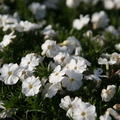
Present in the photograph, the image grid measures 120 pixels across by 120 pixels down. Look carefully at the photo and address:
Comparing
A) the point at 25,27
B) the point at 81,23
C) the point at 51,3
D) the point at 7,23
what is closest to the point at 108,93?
the point at 25,27

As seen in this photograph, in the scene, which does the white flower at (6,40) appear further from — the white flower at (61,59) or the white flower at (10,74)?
the white flower at (61,59)

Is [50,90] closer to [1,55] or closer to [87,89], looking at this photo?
[87,89]

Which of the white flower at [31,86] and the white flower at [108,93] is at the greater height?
the white flower at [31,86]

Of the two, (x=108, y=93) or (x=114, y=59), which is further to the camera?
(x=114, y=59)

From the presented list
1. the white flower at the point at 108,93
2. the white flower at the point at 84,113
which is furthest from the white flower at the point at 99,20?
the white flower at the point at 84,113

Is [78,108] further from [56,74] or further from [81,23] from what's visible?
[81,23]

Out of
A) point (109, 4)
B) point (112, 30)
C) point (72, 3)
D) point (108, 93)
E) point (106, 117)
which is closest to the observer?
point (106, 117)

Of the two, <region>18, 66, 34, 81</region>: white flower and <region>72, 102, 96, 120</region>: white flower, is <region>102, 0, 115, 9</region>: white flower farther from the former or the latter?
<region>72, 102, 96, 120</region>: white flower
